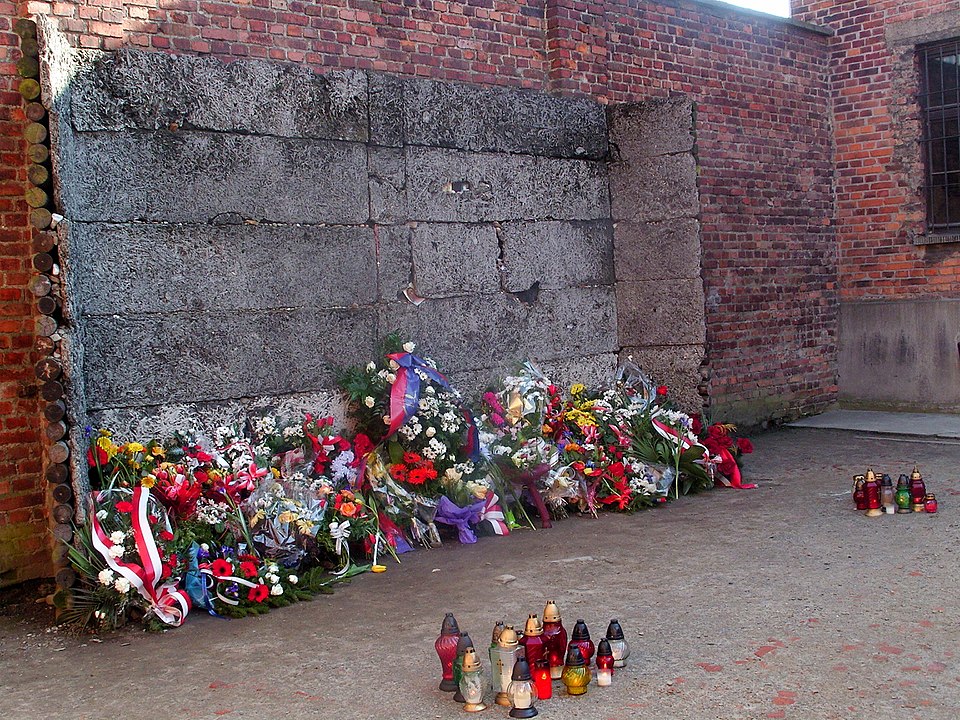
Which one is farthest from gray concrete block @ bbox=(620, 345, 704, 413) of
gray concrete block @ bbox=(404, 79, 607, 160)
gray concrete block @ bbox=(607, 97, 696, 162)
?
Result: gray concrete block @ bbox=(404, 79, 607, 160)

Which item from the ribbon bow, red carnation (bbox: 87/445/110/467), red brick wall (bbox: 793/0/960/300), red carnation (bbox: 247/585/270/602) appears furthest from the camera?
red brick wall (bbox: 793/0/960/300)

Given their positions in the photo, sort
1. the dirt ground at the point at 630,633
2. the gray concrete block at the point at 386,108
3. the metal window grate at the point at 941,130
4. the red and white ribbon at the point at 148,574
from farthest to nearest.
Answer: the metal window grate at the point at 941,130, the gray concrete block at the point at 386,108, the red and white ribbon at the point at 148,574, the dirt ground at the point at 630,633

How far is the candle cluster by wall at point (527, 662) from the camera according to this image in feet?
12.8

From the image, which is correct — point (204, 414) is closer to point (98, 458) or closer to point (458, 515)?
point (98, 458)

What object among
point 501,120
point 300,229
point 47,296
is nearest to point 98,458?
point 47,296

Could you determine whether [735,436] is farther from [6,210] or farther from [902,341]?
[6,210]

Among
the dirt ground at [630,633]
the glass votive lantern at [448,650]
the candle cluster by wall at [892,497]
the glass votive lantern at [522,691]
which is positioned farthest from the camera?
the candle cluster by wall at [892,497]

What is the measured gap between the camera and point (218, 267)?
20.7 feet

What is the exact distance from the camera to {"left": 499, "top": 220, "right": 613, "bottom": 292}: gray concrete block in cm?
790

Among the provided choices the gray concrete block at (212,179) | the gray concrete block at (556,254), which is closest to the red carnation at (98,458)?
the gray concrete block at (212,179)

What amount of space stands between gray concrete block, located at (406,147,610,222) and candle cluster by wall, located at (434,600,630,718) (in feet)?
12.5

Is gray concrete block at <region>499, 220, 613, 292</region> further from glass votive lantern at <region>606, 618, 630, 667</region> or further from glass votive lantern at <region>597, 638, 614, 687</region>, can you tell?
glass votive lantern at <region>597, 638, 614, 687</region>

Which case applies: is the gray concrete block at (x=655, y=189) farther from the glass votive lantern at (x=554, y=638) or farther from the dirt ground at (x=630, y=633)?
the glass votive lantern at (x=554, y=638)

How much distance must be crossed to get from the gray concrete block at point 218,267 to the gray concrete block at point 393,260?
65mm
